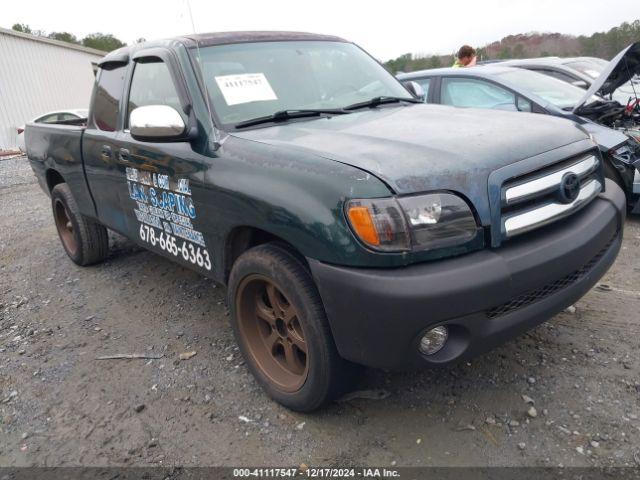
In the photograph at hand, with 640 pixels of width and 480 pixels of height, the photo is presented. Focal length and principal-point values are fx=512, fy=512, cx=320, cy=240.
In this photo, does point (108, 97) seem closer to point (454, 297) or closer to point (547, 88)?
point (454, 297)

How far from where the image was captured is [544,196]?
7.20 ft

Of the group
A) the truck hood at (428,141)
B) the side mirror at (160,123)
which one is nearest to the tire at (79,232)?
the side mirror at (160,123)

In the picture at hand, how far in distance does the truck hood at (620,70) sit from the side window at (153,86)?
12.4ft

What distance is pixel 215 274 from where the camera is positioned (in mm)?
2820

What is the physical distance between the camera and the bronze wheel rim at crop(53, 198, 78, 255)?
486 centimetres

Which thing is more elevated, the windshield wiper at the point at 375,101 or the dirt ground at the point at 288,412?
the windshield wiper at the point at 375,101

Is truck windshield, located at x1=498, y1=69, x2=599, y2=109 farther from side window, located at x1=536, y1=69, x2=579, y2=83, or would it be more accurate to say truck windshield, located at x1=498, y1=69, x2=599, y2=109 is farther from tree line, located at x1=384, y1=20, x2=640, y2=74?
tree line, located at x1=384, y1=20, x2=640, y2=74

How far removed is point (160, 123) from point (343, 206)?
1.24 m

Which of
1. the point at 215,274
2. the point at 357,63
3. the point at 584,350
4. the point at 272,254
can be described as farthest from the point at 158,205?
the point at 584,350

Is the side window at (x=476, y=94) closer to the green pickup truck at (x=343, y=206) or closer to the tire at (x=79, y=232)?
the green pickup truck at (x=343, y=206)

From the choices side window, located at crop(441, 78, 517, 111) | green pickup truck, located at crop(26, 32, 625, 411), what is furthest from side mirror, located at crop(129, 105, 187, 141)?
side window, located at crop(441, 78, 517, 111)

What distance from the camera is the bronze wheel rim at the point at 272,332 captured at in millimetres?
2480

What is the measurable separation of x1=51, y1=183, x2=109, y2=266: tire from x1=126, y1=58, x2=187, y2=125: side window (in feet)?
4.66

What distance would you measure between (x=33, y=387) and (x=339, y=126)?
7.55ft
